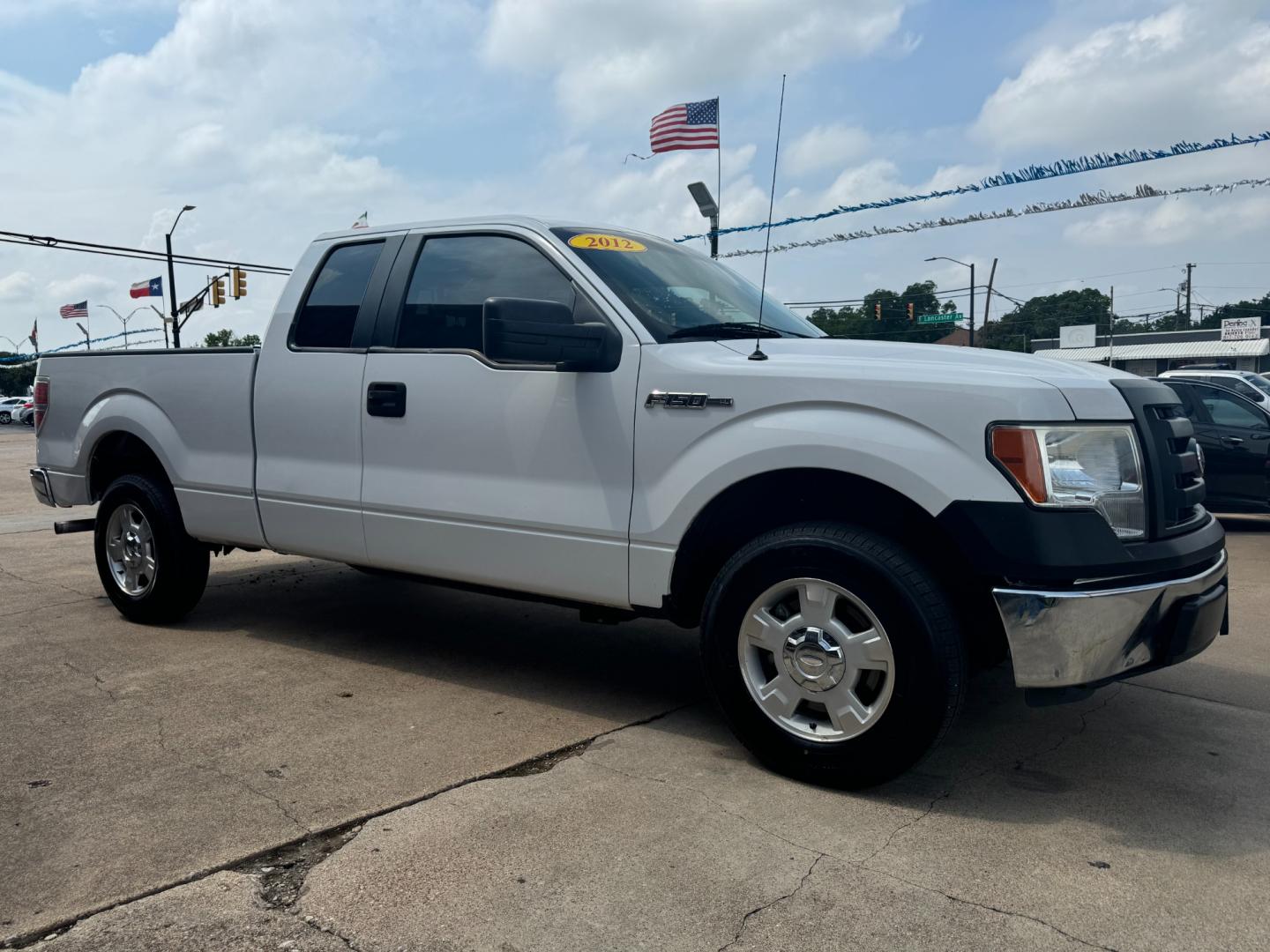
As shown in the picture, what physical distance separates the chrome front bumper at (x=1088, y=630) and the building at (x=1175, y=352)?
47932 mm

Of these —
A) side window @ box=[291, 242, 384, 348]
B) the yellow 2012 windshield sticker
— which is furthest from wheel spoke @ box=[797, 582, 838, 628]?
side window @ box=[291, 242, 384, 348]

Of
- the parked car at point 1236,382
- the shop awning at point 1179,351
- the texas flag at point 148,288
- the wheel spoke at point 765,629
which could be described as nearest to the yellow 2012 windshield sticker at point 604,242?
the wheel spoke at point 765,629

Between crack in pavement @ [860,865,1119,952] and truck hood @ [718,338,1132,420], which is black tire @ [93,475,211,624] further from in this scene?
crack in pavement @ [860,865,1119,952]

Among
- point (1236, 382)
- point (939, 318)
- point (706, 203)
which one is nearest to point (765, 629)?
point (1236, 382)

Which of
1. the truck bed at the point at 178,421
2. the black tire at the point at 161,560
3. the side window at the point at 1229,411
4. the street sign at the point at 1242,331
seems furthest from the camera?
the street sign at the point at 1242,331

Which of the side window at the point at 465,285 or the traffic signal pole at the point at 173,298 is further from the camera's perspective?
the traffic signal pole at the point at 173,298

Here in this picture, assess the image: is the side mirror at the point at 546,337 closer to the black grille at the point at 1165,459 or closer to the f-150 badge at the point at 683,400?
the f-150 badge at the point at 683,400

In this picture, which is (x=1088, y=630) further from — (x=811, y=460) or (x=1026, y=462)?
(x=811, y=460)

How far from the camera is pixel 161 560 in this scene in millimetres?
5488

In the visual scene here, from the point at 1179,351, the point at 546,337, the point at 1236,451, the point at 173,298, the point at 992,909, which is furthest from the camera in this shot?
the point at 1179,351

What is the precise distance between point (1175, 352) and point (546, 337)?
59.3 m

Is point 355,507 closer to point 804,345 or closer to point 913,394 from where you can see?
point 804,345

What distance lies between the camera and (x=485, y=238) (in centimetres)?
444

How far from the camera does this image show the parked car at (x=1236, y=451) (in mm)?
9719
